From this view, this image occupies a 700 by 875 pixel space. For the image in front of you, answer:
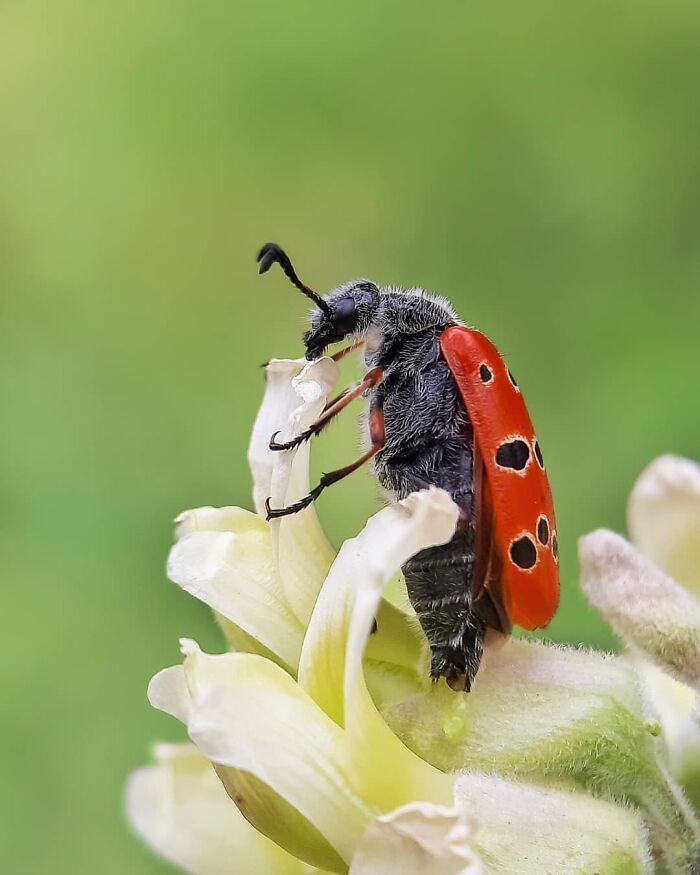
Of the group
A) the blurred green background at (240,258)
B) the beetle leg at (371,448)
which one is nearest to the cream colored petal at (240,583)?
the beetle leg at (371,448)

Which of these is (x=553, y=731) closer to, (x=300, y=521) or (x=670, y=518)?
(x=300, y=521)

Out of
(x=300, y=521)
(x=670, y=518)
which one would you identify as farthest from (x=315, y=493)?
(x=670, y=518)

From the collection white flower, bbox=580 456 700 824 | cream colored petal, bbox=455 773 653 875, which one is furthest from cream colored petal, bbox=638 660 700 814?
cream colored petal, bbox=455 773 653 875

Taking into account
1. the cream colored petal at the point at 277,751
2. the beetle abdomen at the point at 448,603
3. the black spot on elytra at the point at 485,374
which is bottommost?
the cream colored petal at the point at 277,751

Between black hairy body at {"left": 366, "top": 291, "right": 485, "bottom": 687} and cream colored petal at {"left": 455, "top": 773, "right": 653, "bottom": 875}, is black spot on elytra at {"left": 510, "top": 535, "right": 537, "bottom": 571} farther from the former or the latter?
cream colored petal at {"left": 455, "top": 773, "right": 653, "bottom": 875}

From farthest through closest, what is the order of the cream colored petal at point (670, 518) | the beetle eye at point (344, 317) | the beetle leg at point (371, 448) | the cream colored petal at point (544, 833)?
the cream colored petal at point (670, 518) < the beetle eye at point (344, 317) < the beetle leg at point (371, 448) < the cream colored petal at point (544, 833)

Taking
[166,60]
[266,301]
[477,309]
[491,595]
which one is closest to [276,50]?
[166,60]

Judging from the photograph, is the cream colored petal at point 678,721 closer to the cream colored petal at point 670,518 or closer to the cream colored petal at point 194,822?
the cream colored petal at point 670,518
